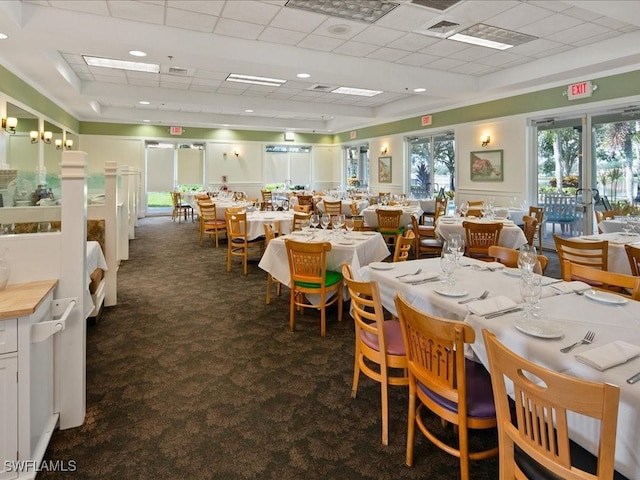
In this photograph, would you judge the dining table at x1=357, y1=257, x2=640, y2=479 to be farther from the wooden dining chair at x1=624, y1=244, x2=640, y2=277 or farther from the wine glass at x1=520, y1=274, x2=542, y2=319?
the wooden dining chair at x1=624, y1=244, x2=640, y2=277

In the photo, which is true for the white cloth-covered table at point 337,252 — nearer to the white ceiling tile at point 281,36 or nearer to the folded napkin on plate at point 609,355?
the folded napkin on plate at point 609,355

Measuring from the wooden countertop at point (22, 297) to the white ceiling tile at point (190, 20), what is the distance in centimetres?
438

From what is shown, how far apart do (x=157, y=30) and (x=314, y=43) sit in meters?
2.37

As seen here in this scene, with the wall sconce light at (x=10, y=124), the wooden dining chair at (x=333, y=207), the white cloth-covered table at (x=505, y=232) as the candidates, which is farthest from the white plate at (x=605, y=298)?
the wall sconce light at (x=10, y=124)

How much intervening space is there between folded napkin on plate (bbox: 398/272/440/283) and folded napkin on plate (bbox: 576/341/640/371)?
1.16 m

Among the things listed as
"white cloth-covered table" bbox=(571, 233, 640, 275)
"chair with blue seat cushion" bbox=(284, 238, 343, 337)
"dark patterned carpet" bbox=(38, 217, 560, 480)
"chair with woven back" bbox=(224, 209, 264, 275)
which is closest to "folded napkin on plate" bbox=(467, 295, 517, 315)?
"dark patterned carpet" bbox=(38, 217, 560, 480)

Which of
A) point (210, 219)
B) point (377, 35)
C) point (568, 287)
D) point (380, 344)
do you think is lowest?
point (380, 344)

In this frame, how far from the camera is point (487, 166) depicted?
9680 millimetres

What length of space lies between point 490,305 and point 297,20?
4.97 m

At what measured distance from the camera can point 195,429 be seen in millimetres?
2391

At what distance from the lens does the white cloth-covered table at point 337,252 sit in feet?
13.4

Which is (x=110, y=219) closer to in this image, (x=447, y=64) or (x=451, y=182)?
(x=447, y=64)

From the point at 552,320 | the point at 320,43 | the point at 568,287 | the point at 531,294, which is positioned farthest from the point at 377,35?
the point at 552,320

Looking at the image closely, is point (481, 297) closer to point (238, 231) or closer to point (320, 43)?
point (238, 231)
